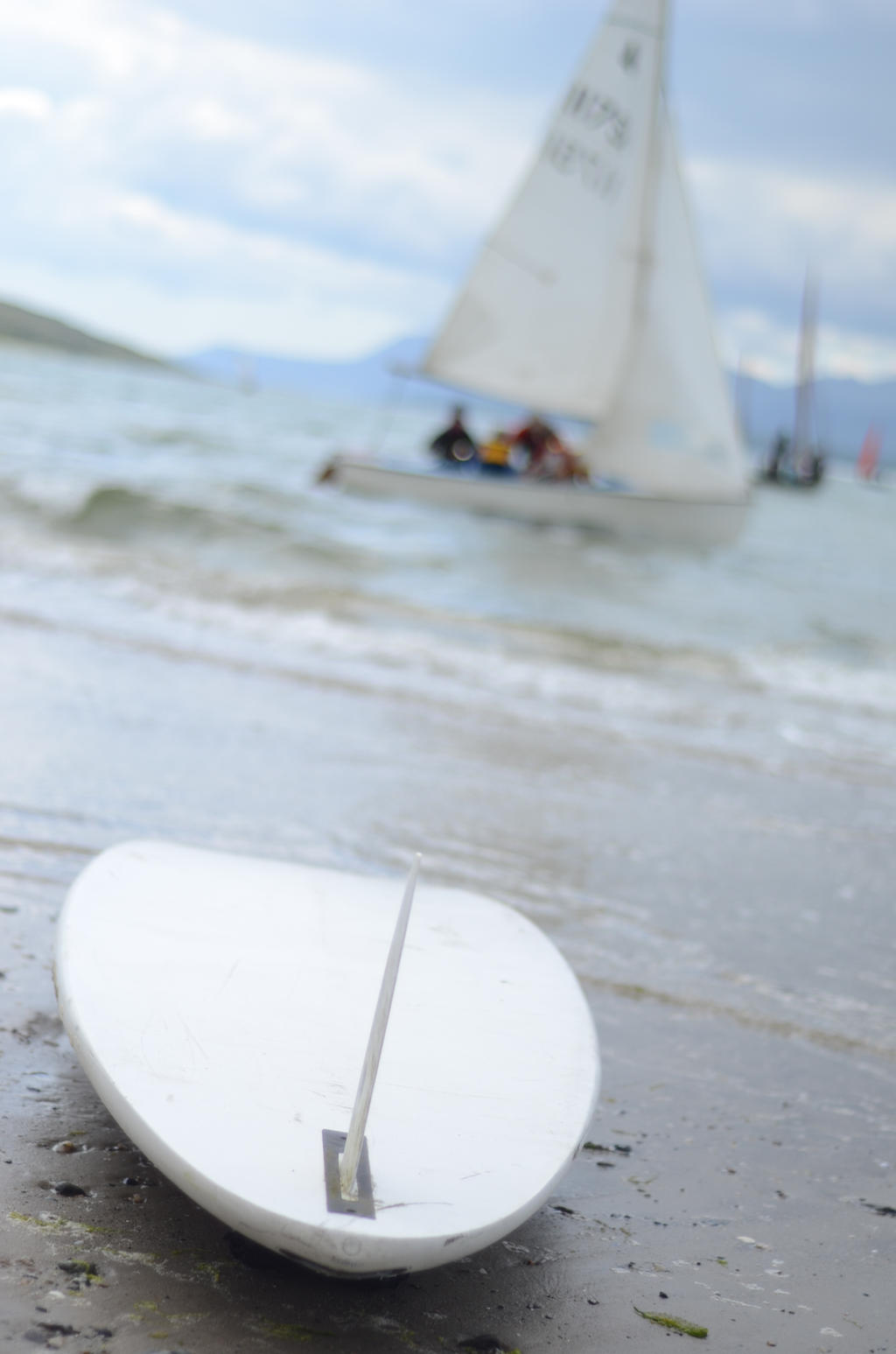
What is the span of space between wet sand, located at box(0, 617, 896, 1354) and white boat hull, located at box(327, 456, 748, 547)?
29.3 ft

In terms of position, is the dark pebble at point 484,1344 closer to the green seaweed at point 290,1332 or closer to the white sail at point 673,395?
the green seaweed at point 290,1332

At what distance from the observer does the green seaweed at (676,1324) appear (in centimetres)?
175

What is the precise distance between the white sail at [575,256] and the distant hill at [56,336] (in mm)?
64707

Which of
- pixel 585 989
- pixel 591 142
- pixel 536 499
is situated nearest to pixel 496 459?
pixel 536 499

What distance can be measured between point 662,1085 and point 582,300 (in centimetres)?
1311

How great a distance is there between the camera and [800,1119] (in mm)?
2447

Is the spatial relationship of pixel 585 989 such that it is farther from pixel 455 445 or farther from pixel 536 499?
pixel 455 445

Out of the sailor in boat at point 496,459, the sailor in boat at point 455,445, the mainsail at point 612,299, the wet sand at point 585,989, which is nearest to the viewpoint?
the wet sand at point 585,989

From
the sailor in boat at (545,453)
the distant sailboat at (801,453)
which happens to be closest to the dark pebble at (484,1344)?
the sailor in boat at (545,453)

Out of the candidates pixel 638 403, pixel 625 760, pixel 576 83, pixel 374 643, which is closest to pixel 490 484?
pixel 638 403

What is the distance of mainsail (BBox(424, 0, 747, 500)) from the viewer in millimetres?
13742

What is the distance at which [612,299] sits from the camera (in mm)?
14531

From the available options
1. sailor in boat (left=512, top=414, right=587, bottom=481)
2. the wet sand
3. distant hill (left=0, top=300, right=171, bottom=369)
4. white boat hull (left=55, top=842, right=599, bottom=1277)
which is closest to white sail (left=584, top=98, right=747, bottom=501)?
sailor in boat (left=512, top=414, right=587, bottom=481)

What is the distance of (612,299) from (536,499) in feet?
7.98
